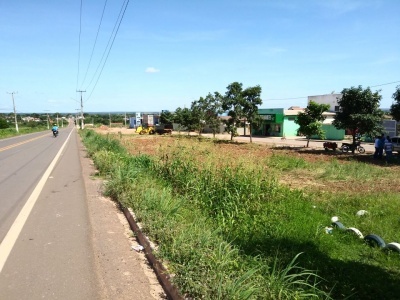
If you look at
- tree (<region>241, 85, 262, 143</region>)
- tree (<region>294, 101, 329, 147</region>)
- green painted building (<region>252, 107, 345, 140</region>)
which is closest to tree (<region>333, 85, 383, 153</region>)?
tree (<region>294, 101, 329, 147</region>)

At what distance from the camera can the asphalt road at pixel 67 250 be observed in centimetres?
390

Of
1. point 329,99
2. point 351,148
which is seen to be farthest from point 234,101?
point 329,99

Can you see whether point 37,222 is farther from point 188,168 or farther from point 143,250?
point 188,168

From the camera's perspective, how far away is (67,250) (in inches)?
198

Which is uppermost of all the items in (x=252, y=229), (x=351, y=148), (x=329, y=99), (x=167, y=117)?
(x=329, y=99)

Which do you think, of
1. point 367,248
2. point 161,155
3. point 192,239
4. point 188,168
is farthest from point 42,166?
point 367,248

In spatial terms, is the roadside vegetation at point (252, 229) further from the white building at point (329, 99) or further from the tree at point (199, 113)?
the white building at point (329, 99)

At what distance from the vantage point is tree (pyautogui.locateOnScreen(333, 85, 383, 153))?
23.3 metres

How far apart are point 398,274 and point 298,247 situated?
1.44 m

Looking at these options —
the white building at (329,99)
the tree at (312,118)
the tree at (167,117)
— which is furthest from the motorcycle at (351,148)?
the tree at (167,117)

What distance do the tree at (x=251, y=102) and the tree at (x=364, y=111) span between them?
11941mm

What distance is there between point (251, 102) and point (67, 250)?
3203 cm

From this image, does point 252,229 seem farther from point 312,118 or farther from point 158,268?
point 312,118

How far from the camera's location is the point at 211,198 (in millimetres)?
7344
